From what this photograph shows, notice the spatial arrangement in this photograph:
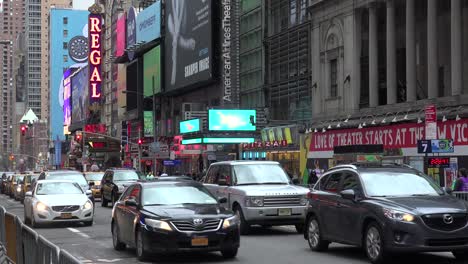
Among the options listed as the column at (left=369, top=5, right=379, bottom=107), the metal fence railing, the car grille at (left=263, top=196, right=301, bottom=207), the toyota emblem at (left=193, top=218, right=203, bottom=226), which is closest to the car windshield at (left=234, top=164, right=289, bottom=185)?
the car grille at (left=263, top=196, right=301, bottom=207)

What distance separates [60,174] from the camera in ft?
101

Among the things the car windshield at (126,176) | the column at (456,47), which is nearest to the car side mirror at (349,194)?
the car windshield at (126,176)

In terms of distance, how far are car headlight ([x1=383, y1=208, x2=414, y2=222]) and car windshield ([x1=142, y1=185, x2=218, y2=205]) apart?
3.75 meters

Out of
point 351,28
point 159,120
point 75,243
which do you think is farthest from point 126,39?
point 75,243

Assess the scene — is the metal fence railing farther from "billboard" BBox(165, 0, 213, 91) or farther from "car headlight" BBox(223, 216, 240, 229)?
"billboard" BBox(165, 0, 213, 91)

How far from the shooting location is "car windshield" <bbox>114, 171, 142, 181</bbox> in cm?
3155

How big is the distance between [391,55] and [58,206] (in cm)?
2324

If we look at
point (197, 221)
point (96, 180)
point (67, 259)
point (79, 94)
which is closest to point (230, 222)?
point (197, 221)

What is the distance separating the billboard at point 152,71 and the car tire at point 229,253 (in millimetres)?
68675

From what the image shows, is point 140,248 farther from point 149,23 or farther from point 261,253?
point 149,23

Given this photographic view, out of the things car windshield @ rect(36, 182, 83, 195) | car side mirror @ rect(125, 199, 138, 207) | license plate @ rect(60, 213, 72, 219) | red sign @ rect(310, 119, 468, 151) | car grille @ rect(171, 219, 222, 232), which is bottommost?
license plate @ rect(60, 213, 72, 219)

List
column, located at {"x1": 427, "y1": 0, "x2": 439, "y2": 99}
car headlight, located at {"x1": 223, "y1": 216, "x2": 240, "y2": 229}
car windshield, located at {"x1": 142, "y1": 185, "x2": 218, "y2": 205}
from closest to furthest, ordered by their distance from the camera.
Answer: car headlight, located at {"x1": 223, "y1": 216, "x2": 240, "y2": 229} → car windshield, located at {"x1": 142, "y1": 185, "x2": 218, "y2": 205} → column, located at {"x1": 427, "y1": 0, "x2": 439, "y2": 99}

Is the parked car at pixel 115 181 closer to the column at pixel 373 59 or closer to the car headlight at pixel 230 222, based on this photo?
the column at pixel 373 59

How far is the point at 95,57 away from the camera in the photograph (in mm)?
119500
